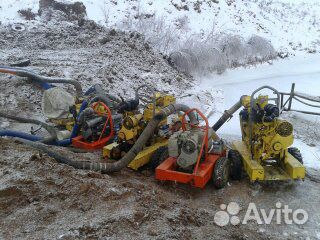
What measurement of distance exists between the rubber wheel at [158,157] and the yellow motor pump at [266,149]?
1049 millimetres

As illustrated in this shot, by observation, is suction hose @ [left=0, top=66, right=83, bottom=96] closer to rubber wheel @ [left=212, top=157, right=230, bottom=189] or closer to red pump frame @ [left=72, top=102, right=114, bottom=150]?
red pump frame @ [left=72, top=102, right=114, bottom=150]

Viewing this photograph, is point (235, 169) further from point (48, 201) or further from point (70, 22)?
point (70, 22)

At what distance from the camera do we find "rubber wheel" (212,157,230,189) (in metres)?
5.79

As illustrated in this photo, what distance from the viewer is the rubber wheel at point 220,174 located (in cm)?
579

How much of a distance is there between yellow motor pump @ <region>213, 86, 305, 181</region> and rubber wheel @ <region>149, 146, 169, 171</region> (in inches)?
41.3

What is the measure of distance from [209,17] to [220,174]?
14526 millimetres

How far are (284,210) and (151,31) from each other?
12.1 m

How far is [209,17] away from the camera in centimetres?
1900

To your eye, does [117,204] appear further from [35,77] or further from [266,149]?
[35,77]

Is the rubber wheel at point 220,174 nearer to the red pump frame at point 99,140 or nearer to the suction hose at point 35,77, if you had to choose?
the red pump frame at point 99,140

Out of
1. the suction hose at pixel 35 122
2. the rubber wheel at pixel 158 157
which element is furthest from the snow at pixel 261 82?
the suction hose at pixel 35 122

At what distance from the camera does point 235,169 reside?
242 inches

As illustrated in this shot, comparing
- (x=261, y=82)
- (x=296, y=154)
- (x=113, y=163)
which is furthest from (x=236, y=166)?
(x=261, y=82)

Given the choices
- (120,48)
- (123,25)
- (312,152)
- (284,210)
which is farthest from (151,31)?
(284,210)
